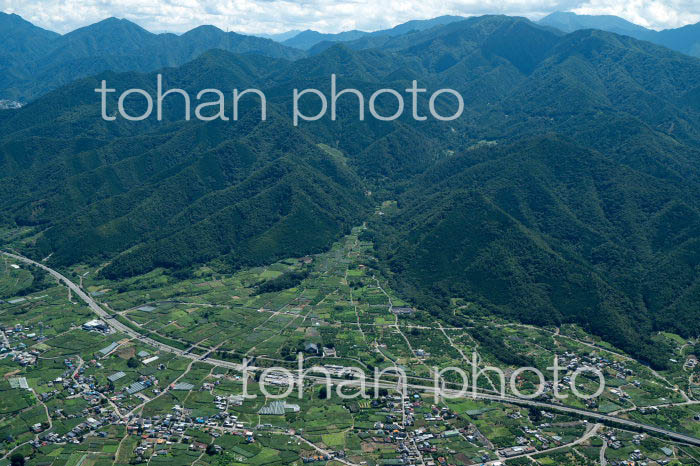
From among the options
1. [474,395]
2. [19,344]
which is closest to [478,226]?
[474,395]

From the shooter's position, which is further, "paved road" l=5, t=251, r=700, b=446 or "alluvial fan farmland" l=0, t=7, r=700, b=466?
"paved road" l=5, t=251, r=700, b=446

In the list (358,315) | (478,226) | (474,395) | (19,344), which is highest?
(478,226)

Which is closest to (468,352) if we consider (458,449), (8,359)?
(458,449)

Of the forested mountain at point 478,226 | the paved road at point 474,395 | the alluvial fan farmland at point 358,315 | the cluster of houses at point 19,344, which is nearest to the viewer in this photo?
the alluvial fan farmland at point 358,315

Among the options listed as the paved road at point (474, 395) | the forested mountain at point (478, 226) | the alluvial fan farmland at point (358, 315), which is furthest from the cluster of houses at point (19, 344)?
the forested mountain at point (478, 226)


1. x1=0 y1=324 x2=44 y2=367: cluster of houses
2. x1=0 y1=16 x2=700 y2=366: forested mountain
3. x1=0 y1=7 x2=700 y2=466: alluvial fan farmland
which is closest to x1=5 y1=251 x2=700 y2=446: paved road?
x1=0 y1=7 x2=700 y2=466: alluvial fan farmland

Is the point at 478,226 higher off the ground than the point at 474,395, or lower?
higher

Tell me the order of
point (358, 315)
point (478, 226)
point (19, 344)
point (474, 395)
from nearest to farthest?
point (474, 395) → point (19, 344) → point (358, 315) → point (478, 226)

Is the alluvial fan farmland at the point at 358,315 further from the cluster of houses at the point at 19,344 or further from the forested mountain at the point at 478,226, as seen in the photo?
the forested mountain at the point at 478,226

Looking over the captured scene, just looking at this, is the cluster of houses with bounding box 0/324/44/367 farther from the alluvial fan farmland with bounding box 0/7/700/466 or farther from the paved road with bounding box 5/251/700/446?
the paved road with bounding box 5/251/700/446

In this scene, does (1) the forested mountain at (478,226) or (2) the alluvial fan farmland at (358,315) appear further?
(1) the forested mountain at (478,226)

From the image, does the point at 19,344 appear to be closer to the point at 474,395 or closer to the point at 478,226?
the point at 474,395

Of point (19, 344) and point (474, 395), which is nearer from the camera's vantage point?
point (474, 395)

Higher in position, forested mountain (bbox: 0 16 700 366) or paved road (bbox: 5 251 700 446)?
forested mountain (bbox: 0 16 700 366)
